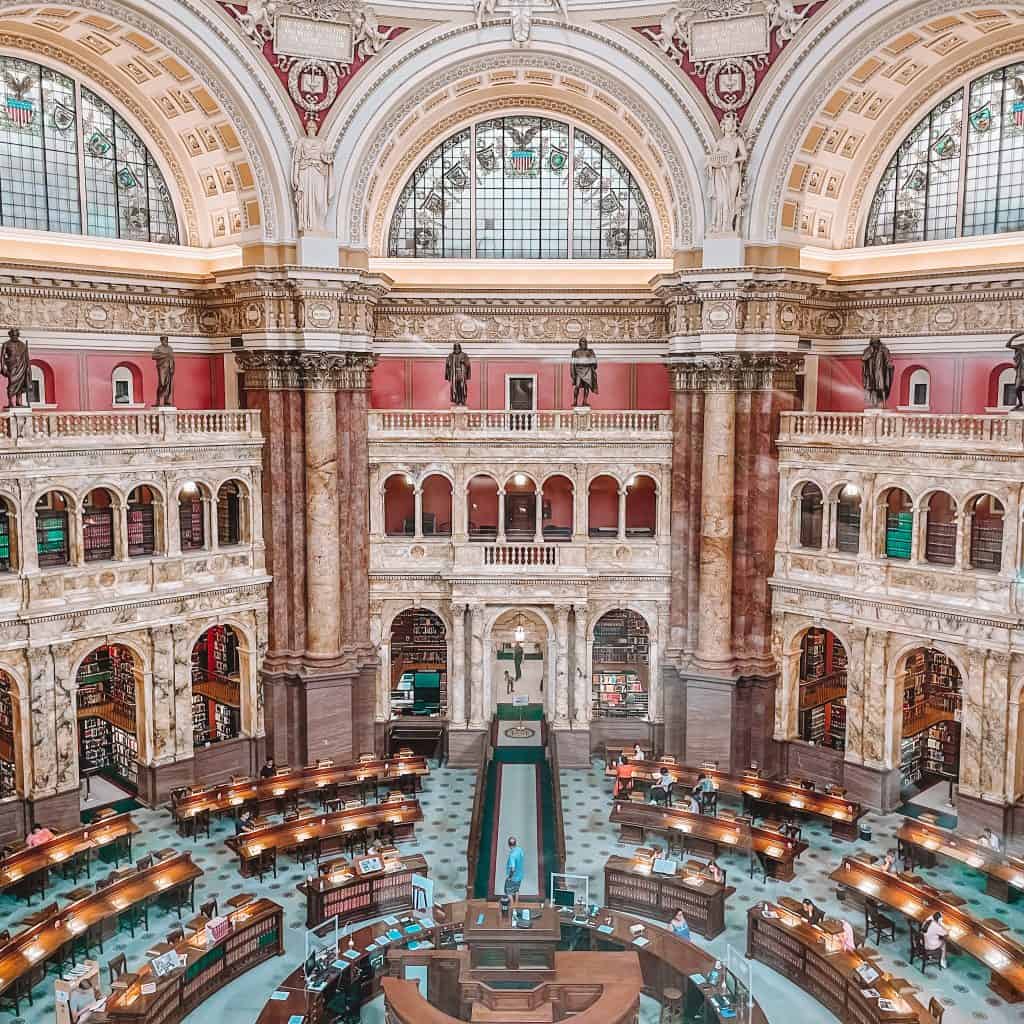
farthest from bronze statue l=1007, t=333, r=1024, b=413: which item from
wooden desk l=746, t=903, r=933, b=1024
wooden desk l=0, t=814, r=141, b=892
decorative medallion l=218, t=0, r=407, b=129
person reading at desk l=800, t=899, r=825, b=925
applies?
wooden desk l=0, t=814, r=141, b=892

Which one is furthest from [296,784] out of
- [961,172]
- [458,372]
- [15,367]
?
[961,172]

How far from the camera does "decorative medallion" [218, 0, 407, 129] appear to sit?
2644 cm

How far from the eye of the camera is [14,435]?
2381 cm

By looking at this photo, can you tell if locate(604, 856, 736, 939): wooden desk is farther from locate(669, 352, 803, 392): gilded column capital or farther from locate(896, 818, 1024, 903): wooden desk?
locate(669, 352, 803, 392): gilded column capital

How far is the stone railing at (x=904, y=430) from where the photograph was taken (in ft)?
78.9

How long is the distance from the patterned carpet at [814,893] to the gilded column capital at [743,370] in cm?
1163

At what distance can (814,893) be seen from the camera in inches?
912

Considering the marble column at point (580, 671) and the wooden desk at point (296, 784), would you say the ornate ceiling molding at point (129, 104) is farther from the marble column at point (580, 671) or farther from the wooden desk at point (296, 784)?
the marble column at point (580, 671)

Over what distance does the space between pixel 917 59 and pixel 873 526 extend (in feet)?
40.7

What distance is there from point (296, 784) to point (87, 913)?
7.31 m

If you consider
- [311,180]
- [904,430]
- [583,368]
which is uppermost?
[311,180]

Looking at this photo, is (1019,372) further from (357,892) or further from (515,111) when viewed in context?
(357,892)

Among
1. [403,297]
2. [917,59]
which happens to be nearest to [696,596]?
[403,297]

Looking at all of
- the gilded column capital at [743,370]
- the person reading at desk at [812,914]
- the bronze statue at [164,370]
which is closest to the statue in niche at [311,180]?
the bronze statue at [164,370]
